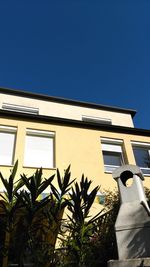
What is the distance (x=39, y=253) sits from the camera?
6270mm

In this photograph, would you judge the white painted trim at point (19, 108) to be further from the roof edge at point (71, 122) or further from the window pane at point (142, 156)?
the window pane at point (142, 156)

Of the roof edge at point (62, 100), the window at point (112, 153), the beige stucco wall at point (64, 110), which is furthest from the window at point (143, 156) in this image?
the roof edge at point (62, 100)

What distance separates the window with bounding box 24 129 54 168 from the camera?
11477 mm

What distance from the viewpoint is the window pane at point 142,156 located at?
13656 millimetres

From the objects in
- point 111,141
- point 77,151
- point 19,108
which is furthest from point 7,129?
point 111,141

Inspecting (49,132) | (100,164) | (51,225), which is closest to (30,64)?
(49,132)

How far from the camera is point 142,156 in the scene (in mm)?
14070

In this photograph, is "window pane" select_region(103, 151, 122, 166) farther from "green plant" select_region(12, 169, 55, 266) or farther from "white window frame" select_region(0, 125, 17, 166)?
"green plant" select_region(12, 169, 55, 266)

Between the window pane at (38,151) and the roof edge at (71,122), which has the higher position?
the roof edge at (71,122)

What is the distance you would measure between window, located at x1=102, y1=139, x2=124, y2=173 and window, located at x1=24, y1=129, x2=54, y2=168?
11.0 feet

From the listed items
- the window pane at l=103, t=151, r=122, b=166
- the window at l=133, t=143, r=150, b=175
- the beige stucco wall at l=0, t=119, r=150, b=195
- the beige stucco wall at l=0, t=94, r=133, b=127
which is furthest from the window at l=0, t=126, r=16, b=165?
the window at l=133, t=143, r=150, b=175

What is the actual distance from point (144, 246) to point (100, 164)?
7.27 m

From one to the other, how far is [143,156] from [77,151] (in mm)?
4834

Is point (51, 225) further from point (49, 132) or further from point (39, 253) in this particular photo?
point (49, 132)
